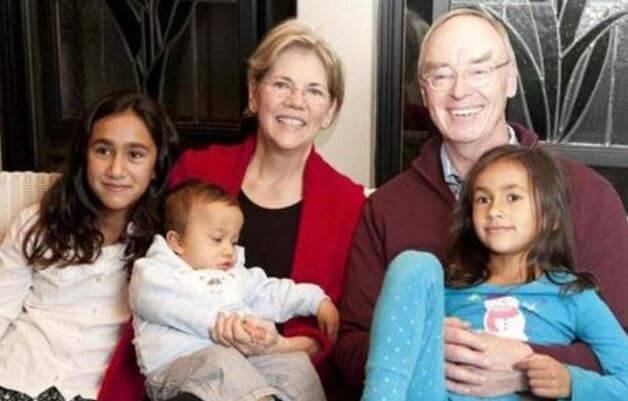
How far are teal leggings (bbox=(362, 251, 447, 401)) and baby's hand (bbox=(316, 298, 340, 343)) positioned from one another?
423 millimetres

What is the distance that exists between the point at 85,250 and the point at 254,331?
520 mm

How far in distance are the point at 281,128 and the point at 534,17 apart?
2.86ft

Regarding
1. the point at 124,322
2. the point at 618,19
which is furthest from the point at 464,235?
the point at 618,19

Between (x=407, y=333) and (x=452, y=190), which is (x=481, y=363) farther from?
(x=452, y=190)

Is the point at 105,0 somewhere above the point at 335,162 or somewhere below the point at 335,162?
above

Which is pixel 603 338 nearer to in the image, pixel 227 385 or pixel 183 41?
pixel 227 385

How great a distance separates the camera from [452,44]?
6.06 ft

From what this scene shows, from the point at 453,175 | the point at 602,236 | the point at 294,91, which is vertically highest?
the point at 294,91

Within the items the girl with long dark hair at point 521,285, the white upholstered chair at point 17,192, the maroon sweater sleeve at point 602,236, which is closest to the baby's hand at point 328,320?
the girl with long dark hair at point 521,285

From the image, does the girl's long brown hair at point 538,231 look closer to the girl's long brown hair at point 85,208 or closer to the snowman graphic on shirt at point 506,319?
the snowman graphic on shirt at point 506,319

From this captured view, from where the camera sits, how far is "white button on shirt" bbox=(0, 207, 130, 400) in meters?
1.90

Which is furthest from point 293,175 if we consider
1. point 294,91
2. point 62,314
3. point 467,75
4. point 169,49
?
point 169,49

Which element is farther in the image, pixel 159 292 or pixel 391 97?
pixel 391 97

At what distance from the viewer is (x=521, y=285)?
164 cm
